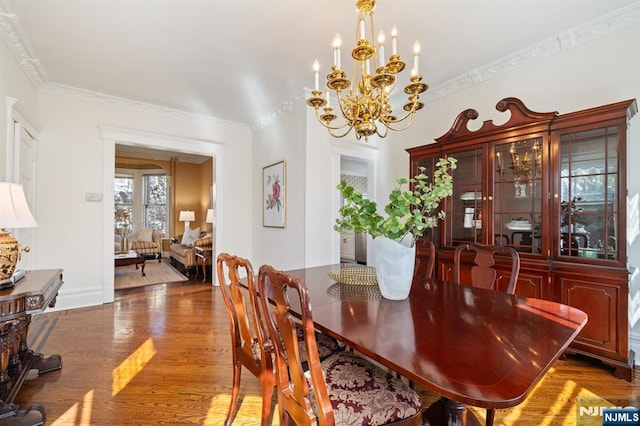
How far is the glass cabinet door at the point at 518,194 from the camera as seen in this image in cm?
249

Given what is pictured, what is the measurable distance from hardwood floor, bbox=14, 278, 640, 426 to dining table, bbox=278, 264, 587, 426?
0.75 metres

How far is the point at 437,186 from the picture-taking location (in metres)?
1.49

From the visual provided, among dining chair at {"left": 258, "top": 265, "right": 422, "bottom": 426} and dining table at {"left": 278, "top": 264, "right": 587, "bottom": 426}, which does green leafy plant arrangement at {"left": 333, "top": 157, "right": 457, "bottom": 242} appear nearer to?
dining table at {"left": 278, "top": 264, "right": 587, "bottom": 426}

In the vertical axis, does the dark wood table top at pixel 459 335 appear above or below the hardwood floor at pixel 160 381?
above

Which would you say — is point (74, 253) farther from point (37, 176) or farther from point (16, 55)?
point (16, 55)

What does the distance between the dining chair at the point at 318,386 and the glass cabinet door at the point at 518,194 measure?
6.52ft

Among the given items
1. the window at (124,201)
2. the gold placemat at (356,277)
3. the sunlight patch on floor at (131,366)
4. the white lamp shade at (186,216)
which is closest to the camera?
the gold placemat at (356,277)

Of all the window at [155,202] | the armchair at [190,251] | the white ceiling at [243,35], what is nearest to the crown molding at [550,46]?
the white ceiling at [243,35]

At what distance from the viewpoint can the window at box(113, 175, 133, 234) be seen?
868 cm

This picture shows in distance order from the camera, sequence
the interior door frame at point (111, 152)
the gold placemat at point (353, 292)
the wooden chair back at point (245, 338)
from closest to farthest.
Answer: the wooden chair back at point (245, 338)
the gold placemat at point (353, 292)
the interior door frame at point (111, 152)

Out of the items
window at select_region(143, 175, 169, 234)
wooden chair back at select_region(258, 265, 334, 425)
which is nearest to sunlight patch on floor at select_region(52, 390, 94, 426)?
wooden chair back at select_region(258, 265, 334, 425)

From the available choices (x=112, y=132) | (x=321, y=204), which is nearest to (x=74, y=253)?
(x=112, y=132)

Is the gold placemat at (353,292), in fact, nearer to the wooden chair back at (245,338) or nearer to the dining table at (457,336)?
the dining table at (457,336)

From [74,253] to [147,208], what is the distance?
5.49 m
